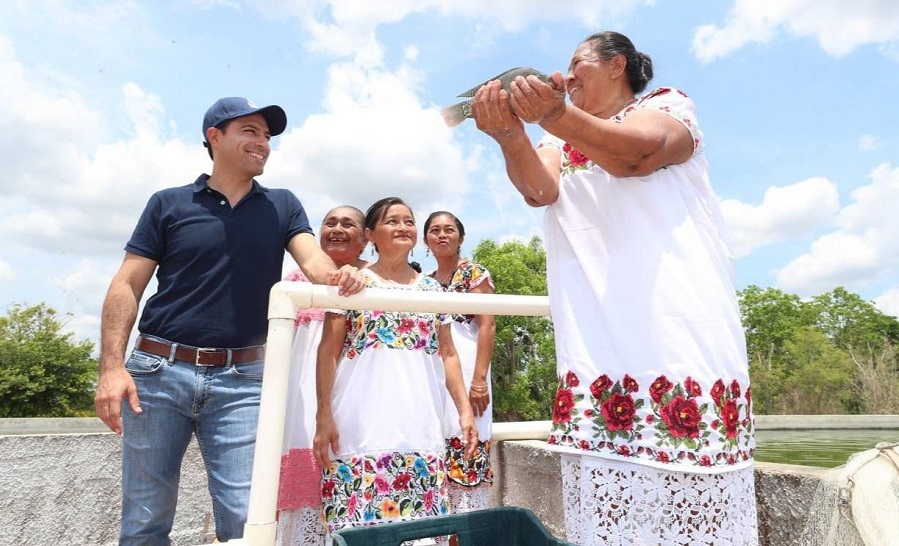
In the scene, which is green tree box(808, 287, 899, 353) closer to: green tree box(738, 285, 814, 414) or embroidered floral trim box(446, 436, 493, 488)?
green tree box(738, 285, 814, 414)

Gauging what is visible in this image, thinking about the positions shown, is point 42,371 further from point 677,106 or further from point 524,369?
point 677,106

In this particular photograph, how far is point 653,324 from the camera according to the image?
4.34 ft

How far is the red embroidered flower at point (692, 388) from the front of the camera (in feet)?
4.20

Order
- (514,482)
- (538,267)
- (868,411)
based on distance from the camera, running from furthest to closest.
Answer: (538,267) < (868,411) < (514,482)

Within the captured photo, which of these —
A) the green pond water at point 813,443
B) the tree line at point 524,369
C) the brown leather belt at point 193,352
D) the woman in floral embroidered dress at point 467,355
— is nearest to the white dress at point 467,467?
the woman in floral embroidered dress at point 467,355

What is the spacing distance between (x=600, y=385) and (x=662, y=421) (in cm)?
15

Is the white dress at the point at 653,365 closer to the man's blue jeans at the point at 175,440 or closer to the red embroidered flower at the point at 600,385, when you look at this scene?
the red embroidered flower at the point at 600,385

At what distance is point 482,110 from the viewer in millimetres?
1370

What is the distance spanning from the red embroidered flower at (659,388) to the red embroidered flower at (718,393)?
0.29 feet

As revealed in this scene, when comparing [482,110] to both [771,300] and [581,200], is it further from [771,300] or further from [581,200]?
[771,300]

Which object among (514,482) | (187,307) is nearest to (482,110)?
(187,307)

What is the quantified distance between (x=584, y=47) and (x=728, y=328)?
0.82 meters

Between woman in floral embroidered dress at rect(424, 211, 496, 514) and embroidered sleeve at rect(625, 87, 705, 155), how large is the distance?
1713 mm

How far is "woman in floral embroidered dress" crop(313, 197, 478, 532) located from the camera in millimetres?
2332
